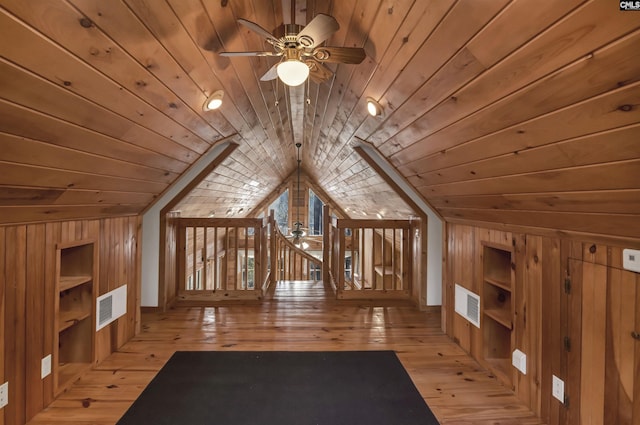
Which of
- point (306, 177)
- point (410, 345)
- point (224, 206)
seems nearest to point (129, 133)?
point (410, 345)

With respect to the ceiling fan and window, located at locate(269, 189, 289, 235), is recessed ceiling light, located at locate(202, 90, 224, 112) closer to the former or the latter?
the ceiling fan

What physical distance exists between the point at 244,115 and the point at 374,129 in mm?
1184

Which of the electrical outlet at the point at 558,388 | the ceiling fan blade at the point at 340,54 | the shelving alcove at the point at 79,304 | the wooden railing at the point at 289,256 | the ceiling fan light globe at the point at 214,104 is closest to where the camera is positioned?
the ceiling fan blade at the point at 340,54

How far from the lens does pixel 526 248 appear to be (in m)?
2.16

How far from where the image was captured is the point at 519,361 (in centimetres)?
220

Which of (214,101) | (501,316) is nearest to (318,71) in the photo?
(214,101)

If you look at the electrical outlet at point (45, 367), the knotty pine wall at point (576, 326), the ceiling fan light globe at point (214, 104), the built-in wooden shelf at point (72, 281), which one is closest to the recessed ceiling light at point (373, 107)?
the ceiling fan light globe at point (214, 104)

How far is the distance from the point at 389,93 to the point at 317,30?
77 centimetres

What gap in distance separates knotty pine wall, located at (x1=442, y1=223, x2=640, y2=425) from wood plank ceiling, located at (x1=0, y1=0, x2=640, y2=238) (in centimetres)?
18

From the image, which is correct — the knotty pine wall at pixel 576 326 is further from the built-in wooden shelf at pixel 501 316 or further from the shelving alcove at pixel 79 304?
the shelving alcove at pixel 79 304

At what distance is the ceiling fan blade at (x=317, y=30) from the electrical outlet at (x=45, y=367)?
8.41 feet

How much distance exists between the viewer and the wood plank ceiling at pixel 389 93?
100 cm

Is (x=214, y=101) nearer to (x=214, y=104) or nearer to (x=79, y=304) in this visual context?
(x=214, y=104)

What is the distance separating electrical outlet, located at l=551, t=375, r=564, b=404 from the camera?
184cm
